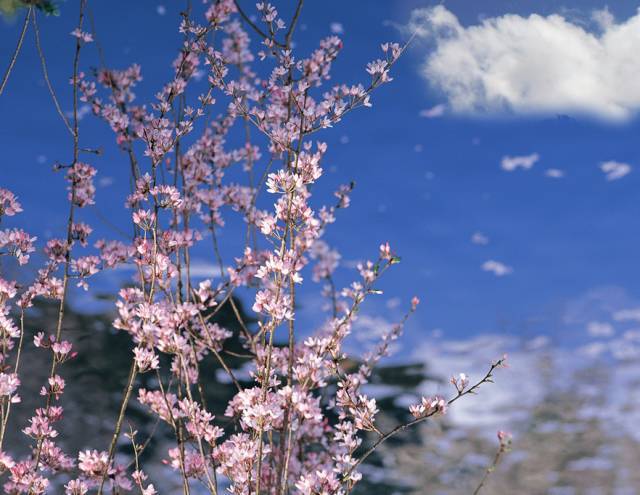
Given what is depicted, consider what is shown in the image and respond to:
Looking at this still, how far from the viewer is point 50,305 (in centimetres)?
982

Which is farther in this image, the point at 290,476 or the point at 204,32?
the point at 290,476

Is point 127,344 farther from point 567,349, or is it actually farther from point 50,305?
point 567,349

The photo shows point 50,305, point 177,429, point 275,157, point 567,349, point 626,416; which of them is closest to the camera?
point 177,429

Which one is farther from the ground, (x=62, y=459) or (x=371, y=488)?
(x=371, y=488)

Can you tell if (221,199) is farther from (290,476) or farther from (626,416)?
(626,416)

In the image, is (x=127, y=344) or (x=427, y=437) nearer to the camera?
(x=127, y=344)

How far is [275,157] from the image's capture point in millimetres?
2729

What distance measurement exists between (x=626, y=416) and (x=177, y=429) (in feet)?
41.5

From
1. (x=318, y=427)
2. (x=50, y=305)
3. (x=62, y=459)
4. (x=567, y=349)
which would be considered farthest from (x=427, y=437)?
(x=62, y=459)

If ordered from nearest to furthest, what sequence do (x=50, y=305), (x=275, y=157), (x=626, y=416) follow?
(x=275, y=157), (x=50, y=305), (x=626, y=416)

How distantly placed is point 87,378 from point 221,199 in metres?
9.84

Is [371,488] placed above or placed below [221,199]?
above

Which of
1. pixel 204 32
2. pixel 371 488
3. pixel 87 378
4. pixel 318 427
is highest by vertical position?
pixel 87 378

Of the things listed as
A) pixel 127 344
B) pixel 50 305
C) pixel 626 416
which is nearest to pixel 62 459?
pixel 50 305
